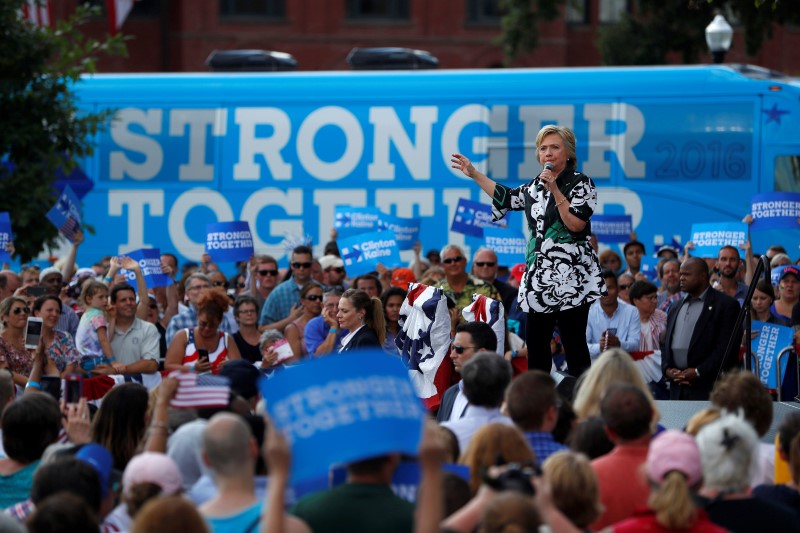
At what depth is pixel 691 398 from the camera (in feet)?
37.8

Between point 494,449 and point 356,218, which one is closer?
point 494,449

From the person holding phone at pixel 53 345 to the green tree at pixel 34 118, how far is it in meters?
5.77

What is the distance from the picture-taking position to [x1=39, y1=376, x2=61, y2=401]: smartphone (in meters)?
9.65

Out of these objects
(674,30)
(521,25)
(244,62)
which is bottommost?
(244,62)

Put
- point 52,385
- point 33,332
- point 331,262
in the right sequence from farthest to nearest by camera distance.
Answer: point 331,262 < point 33,332 < point 52,385

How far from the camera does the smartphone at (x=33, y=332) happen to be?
1061cm

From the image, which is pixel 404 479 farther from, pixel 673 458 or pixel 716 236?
pixel 716 236

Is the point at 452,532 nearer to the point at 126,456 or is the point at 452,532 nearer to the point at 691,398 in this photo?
the point at 126,456

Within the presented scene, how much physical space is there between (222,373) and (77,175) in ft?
42.8

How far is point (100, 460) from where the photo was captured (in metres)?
5.96

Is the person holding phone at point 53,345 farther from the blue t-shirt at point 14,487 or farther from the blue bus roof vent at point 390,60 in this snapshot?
the blue bus roof vent at point 390,60

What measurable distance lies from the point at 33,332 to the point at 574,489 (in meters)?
6.48

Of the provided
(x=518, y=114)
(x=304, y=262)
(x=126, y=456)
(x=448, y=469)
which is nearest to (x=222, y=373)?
(x=126, y=456)

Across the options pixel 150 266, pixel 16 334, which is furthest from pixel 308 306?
pixel 16 334
